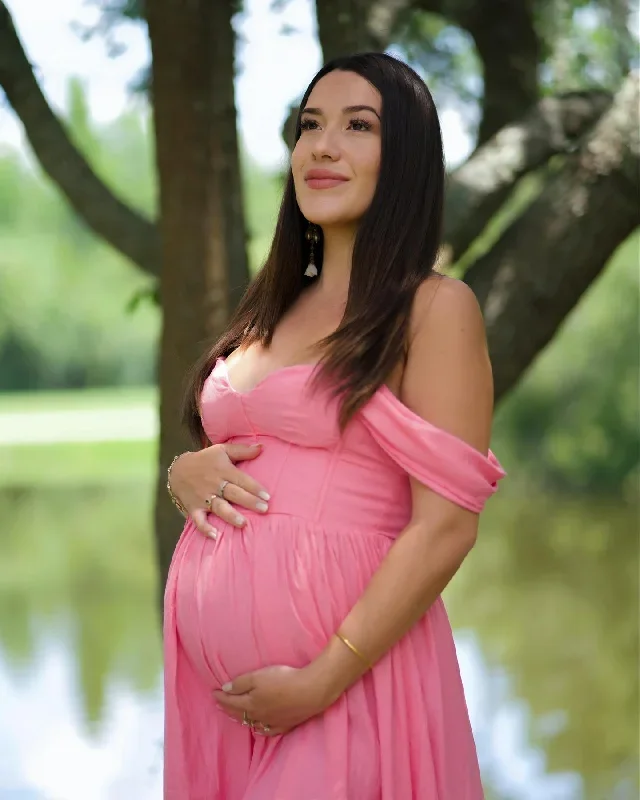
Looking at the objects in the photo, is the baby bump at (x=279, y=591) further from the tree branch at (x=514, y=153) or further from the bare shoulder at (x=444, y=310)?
the tree branch at (x=514, y=153)

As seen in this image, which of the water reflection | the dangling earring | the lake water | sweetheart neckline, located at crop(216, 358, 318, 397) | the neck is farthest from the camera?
the water reflection

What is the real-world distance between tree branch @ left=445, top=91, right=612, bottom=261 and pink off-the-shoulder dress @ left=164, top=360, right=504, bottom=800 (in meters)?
1.45

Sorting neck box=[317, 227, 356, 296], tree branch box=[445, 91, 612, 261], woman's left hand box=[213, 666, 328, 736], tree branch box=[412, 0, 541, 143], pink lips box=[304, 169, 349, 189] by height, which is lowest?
woman's left hand box=[213, 666, 328, 736]

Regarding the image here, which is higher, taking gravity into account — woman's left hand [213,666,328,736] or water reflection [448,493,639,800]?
water reflection [448,493,639,800]

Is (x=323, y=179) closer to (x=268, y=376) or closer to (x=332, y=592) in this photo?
(x=268, y=376)

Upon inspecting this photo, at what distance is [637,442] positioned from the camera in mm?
14312

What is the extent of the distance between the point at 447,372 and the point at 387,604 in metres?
0.33

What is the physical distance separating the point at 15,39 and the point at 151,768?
3.08 meters

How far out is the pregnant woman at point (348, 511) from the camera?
6.10ft

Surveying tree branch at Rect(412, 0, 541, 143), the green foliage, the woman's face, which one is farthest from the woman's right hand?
the green foliage

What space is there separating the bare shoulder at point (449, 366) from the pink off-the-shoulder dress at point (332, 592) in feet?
0.11

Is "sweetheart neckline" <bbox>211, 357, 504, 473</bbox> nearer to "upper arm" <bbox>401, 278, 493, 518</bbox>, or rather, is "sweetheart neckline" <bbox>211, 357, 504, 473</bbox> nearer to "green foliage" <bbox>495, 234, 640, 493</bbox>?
"upper arm" <bbox>401, 278, 493, 518</bbox>

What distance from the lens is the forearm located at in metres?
1.83

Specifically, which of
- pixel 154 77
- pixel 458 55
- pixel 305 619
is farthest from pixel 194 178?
pixel 458 55
